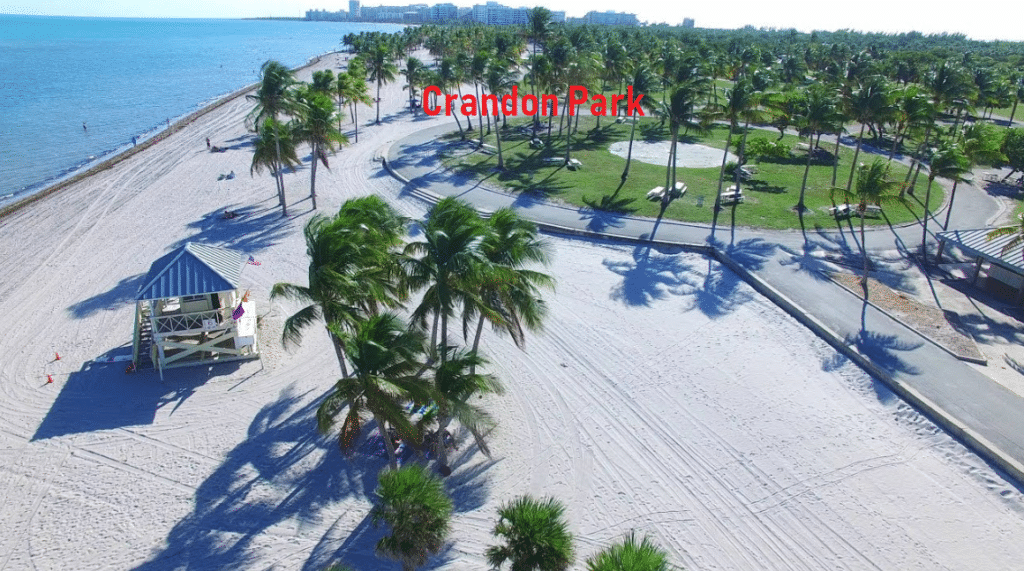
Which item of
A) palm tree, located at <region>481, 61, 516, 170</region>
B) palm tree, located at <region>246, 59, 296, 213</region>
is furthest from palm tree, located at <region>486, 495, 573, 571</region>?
palm tree, located at <region>481, 61, 516, 170</region>

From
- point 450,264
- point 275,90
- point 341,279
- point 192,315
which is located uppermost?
point 275,90

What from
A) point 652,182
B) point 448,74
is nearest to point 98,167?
point 448,74

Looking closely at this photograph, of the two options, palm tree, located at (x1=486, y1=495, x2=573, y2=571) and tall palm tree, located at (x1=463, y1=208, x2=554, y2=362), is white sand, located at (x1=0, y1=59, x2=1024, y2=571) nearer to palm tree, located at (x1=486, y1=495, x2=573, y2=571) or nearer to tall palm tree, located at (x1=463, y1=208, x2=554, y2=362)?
tall palm tree, located at (x1=463, y1=208, x2=554, y2=362)

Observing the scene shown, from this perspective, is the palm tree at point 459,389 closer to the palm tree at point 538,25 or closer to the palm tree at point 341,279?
the palm tree at point 341,279

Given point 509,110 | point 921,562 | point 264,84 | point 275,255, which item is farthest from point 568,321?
point 509,110

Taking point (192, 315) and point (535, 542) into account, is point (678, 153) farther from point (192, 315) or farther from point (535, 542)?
point (535, 542)

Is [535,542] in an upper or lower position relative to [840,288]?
upper

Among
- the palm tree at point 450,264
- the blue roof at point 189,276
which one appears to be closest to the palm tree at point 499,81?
the blue roof at point 189,276
